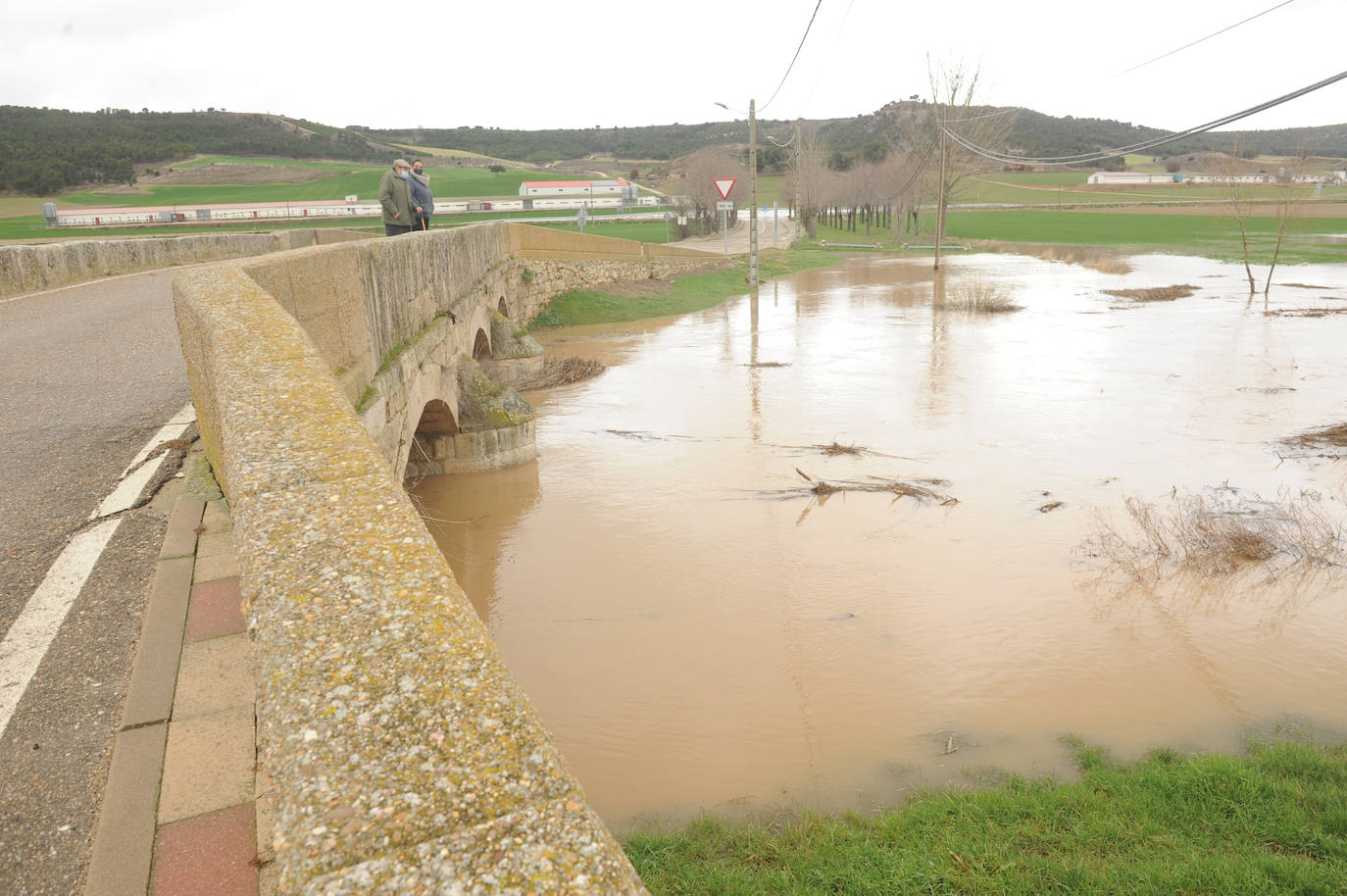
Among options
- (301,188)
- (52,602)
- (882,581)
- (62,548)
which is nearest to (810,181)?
(301,188)

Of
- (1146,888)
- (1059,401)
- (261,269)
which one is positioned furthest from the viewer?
(1059,401)

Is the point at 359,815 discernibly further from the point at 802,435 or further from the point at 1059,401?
the point at 1059,401

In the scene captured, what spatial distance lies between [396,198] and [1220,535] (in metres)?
9.97

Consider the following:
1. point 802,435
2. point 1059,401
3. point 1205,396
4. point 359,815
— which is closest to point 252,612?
point 359,815

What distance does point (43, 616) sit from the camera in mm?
3062

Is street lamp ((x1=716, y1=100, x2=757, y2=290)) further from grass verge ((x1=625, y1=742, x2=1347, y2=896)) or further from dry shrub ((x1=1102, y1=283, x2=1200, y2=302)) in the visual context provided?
grass verge ((x1=625, y1=742, x2=1347, y2=896))

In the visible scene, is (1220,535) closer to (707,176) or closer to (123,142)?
(707,176)

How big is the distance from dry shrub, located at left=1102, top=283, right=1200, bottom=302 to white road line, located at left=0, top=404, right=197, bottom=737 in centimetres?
2555

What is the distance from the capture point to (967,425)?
11922 mm

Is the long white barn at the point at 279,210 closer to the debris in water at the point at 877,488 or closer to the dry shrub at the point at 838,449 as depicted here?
the dry shrub at the point at 838,449

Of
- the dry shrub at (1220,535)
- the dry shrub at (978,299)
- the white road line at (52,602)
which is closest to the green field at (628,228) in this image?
the dry shrub at (978,299)

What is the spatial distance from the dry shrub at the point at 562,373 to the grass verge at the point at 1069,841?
11.5 metres

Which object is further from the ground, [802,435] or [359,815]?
[359,815]

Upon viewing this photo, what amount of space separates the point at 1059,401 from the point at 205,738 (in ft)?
42.4
